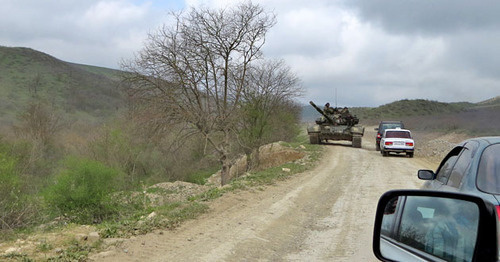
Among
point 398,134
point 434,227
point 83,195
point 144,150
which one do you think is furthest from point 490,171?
point 144,150

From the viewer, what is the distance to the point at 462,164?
3.47m

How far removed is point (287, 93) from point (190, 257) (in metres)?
24.5

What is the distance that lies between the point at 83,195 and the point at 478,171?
14.9m

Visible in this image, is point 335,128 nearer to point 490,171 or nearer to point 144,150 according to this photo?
point 144,150

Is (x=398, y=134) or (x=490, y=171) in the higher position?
(x=490, y=171)

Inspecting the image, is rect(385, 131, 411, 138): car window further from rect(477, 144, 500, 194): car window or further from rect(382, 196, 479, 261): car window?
rect(382, 196, 479, 261): car window

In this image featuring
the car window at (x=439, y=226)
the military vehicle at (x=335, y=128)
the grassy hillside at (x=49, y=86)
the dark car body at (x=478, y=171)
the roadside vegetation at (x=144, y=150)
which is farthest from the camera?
the grassy hillside at (x=49, y=86)

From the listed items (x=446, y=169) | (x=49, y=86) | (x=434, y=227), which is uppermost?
(x=49, y=86)

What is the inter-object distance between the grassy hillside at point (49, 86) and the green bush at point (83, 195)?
46.1m

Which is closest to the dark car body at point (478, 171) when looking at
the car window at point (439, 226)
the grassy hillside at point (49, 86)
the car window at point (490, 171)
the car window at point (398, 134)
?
the car window at point (490, 171)

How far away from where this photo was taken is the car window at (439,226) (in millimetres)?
2285

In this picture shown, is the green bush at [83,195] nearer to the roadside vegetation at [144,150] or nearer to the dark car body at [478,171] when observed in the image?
the roadside vegetation at [144,150]

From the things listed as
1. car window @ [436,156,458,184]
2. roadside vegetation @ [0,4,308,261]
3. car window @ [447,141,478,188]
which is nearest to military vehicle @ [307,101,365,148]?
roadside vegetation @ [0,4,308,261]

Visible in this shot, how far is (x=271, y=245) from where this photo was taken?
7469 millimetres
